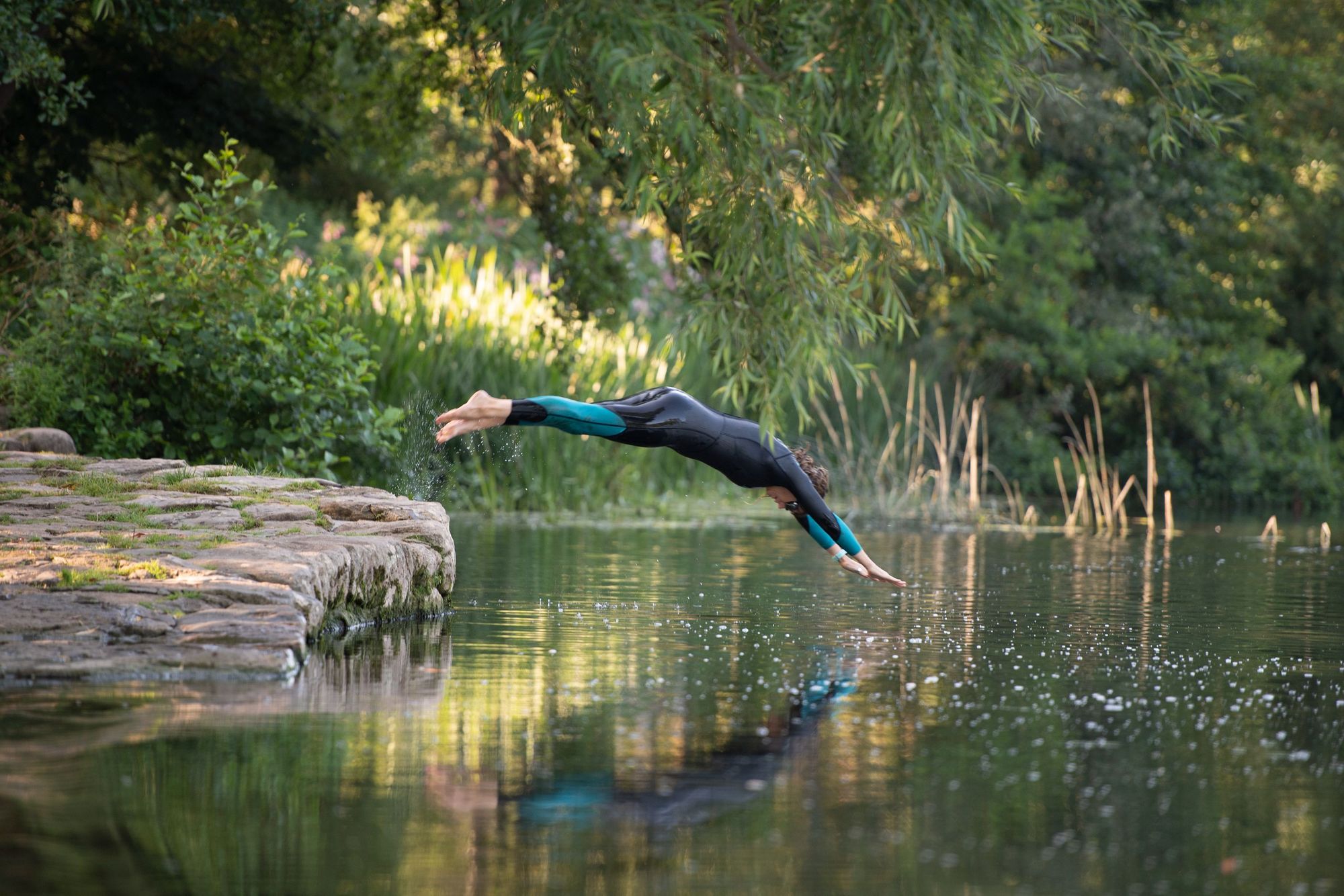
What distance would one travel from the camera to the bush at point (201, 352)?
557 inches

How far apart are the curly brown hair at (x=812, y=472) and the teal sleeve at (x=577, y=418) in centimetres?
133

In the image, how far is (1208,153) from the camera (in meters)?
28.5

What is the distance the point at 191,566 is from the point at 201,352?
6.50 metres

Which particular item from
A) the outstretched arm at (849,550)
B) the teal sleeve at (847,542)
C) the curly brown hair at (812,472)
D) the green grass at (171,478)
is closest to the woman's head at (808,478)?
the curly brown hair at (812,472)

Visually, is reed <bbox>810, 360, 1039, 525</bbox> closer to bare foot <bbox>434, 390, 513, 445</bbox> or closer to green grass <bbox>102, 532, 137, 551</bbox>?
bare foot <bbox>434, 390, 513, 445</bbox>

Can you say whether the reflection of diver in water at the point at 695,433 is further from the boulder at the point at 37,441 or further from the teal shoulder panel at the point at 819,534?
the boulder at the point at 37,441

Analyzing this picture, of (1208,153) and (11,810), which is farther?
(1208,153)

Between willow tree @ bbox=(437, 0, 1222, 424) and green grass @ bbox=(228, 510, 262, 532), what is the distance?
2.69m

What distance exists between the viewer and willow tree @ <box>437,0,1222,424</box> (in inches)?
338

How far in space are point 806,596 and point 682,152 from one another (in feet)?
11.8

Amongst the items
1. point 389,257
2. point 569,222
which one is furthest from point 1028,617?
point 389,257

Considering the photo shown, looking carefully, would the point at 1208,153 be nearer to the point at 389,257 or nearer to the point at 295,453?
the point at 389,257

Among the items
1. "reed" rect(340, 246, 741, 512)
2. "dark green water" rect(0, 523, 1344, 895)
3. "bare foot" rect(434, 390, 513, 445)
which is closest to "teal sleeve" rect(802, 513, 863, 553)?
"dark green water" rect(0, 523, 1344, 895)

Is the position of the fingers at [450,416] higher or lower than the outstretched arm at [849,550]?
higher
